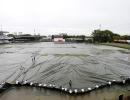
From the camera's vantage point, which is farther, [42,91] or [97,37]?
[97,37]

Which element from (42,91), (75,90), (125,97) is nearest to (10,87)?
(42,91)

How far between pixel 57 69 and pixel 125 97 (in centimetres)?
336

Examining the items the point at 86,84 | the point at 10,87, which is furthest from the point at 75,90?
the point at 10,87

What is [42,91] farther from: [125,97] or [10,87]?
[125,97]

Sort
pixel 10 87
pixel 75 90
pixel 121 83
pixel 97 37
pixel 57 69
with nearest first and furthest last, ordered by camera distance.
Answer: pixel 75 90
pixel 10 87
pixel 121 83
pixel 57 69
pixel 97 37

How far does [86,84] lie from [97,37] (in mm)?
37216

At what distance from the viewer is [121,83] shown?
22.6 feet

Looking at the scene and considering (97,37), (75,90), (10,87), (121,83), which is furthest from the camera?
(97,37)

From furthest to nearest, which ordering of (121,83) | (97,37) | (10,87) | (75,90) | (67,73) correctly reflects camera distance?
(97,37), (67,73), (121,83), (10,87), (75,90)

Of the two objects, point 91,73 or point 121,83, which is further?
point 91,73

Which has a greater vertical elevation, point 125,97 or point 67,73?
point 67,73

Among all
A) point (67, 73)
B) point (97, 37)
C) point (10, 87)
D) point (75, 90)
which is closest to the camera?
point (75, 90)

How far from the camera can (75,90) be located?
591 centimetres

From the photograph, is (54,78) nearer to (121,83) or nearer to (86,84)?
(86,84)
